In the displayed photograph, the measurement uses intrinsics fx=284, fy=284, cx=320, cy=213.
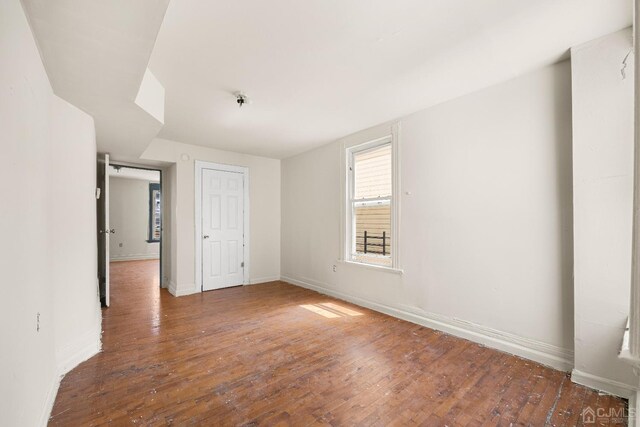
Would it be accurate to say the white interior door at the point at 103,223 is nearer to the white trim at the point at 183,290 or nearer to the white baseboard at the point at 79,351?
the white trim at the point at 183,290

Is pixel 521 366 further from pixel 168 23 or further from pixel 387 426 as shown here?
pixel 168 23

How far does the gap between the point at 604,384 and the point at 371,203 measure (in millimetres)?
2724

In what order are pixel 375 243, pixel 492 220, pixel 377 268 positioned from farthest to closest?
1. pixel 375 243
2. pixel 377 268
3. pixel 492 220

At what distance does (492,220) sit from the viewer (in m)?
2.71

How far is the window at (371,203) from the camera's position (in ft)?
12.5

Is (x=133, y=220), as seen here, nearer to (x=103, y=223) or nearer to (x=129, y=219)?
(x=129, y=219)

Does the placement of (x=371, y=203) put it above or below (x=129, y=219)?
above

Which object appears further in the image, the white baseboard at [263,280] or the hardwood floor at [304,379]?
the white baseboard at [263,280]

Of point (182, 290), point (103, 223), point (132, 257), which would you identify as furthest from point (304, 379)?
point (132, 257)

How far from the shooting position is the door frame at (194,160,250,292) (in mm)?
4695

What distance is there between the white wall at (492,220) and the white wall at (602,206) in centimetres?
21

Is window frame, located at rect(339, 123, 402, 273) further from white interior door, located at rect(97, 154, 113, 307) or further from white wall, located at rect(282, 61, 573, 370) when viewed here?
white interior door, located at rect(97, 154, 113, 307)

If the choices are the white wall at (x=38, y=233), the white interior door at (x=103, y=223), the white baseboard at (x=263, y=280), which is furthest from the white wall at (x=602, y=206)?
the white interior door at (x=103, y=223)

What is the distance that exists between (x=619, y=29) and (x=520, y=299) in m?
2.13
